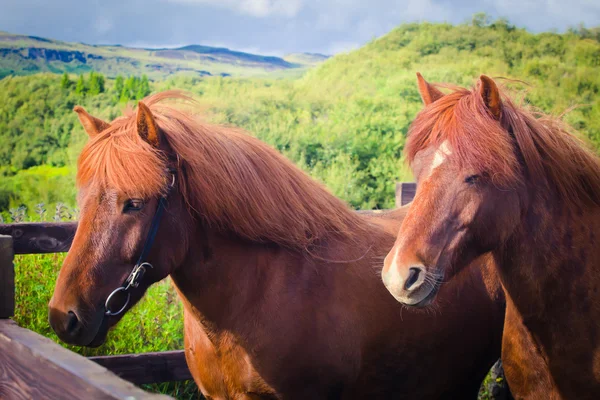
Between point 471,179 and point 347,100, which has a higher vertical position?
point 471,179

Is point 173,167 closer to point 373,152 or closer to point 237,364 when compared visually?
point 237,364

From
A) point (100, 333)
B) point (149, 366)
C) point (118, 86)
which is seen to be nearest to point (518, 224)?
point (100, 333)

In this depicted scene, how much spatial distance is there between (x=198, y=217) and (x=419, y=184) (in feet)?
3.58

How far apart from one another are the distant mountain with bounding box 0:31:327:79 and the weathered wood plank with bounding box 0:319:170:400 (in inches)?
382

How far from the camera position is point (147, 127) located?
261 centimetres

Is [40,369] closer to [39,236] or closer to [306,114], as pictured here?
[39,236]

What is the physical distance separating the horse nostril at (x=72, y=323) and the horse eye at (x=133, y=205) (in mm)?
494

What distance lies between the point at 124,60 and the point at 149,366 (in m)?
10.7

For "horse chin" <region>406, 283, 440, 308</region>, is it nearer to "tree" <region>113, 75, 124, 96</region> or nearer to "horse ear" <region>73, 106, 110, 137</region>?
"horse ear" <region>73, 106, 110, 137</region>

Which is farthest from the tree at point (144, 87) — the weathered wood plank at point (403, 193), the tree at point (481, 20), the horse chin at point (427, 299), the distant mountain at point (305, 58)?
the tree at point (481, 20)

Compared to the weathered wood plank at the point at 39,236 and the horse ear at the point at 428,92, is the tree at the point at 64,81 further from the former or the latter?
the horse ear at the point at 428,92

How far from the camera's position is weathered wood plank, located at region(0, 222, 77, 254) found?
12.1ft

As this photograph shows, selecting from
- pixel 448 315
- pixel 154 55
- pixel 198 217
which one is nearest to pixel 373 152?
pixel 154 55

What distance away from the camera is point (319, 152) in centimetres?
1231
